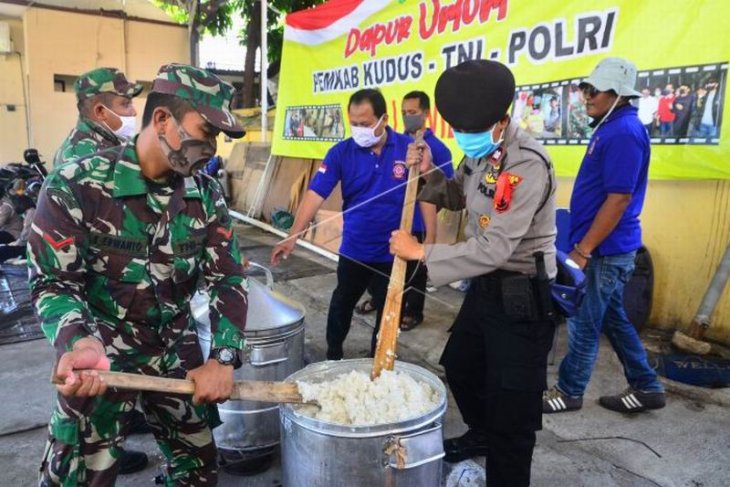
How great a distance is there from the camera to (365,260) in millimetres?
3408

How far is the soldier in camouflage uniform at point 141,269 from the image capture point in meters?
1.54

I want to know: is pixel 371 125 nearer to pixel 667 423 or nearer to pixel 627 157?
pixel 627 157

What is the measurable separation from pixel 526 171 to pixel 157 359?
1.45 meters

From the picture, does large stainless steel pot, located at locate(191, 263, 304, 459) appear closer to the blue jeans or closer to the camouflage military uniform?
the camouflage military uniform

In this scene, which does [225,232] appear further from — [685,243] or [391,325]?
[685,243]

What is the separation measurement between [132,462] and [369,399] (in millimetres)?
1478

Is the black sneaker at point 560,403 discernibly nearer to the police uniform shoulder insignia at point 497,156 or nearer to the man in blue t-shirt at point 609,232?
the man in blue t-shirt at point 609,232

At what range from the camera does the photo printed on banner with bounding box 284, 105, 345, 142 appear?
6.96 m

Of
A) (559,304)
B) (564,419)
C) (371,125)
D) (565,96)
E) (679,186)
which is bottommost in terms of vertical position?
(564,419)

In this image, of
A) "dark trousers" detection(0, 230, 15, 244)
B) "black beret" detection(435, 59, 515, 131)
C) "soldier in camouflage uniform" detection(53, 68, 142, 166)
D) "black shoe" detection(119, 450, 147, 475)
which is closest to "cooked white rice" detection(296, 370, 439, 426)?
"black beret" detection(435, 59, 515, 131)

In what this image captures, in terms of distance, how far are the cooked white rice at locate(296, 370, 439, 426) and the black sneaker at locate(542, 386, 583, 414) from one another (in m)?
1.44

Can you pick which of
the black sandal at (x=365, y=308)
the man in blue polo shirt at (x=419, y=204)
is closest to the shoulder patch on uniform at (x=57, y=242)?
the man in blue polo shirt at (x=419, y=204)

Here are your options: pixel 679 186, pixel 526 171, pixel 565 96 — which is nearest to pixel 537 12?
pixel 565 96

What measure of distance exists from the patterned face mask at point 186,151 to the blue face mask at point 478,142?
95 centimetres
